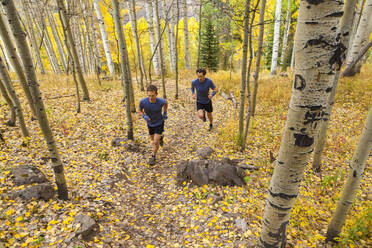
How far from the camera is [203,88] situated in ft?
20.9

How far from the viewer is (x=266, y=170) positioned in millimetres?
4664

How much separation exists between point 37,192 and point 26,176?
22.0 inches

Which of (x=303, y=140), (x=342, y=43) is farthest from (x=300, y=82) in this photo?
(x=303, y=140)

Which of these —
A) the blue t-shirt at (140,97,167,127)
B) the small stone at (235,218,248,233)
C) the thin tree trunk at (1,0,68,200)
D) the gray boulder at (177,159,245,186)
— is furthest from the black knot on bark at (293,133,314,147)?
the blue t-shirt at (140,97,167,127)

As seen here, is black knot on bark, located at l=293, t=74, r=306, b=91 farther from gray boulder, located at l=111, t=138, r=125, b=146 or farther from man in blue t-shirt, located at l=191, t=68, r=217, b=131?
gray boulder, located at l=111, t=138, r=125, b=146

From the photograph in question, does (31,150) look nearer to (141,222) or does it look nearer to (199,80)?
(141,222)

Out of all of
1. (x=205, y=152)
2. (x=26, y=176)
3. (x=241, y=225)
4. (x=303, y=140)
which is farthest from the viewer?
(x=205, y=152)

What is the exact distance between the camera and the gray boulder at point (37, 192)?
Result: 10.8 ft

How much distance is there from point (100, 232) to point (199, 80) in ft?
16.9

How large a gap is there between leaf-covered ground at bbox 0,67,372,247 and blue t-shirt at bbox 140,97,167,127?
1.25m

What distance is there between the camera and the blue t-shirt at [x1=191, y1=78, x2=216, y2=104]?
6314 mm

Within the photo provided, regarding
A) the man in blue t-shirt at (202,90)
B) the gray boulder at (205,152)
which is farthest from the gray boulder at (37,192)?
the man in blue t-shirt at (202,90)

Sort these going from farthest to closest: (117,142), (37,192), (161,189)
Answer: (117,142) → (161,189) → (37,192)

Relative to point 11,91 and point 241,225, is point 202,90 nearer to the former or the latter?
point 241,225
